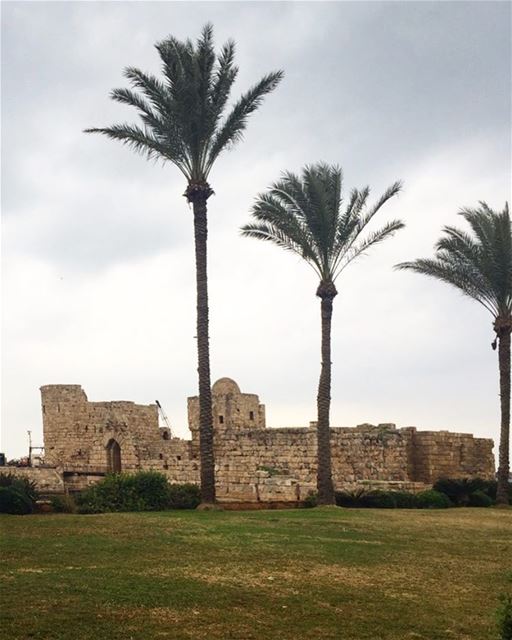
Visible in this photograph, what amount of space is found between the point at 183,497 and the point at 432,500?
21.7 feet

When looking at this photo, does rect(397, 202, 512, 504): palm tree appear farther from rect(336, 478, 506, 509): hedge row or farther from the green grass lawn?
the green grass lawn

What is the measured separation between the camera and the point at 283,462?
26016 mm

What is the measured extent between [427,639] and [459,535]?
7085mm

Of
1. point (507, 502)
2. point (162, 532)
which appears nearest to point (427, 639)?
point (162, 532)

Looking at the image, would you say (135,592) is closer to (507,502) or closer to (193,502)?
(193,502)

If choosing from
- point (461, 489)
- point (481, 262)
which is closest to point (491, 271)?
point (481, 262)

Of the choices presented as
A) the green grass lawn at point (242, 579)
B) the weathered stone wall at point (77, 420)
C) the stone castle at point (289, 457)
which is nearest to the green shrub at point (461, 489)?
the stone castle at point (289, 457)

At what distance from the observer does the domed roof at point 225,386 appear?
120 ft

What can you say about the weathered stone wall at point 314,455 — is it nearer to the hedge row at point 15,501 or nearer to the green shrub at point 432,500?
the green shrub at point 432,500

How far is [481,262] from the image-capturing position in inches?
905

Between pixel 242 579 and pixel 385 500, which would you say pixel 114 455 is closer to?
pixel 385 500

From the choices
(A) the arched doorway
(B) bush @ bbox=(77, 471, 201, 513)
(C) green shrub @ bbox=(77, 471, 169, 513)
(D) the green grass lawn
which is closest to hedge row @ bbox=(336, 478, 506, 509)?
(B) bush @ bbox=(77, 471, 201, 513)

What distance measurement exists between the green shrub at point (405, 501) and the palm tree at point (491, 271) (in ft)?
10.9

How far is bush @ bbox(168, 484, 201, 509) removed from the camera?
60.3 feet
